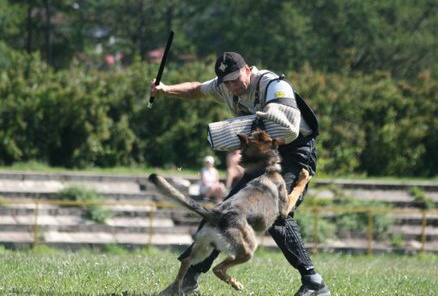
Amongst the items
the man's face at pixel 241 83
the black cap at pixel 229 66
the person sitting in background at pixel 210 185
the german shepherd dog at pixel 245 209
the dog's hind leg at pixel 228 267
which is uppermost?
the black cap at pixel 229 66

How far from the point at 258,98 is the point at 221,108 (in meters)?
16.3

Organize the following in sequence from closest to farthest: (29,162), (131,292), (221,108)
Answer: (131,292)
(29,162)
(221,108)

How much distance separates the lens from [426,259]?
61.8 ft

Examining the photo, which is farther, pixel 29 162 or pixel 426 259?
pixel 29 162

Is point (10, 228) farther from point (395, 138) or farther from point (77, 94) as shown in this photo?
point (395, 138)

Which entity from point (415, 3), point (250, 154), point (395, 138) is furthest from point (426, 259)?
point (415, 3)

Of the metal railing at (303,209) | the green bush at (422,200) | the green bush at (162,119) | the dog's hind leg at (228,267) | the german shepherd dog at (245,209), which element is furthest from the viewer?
the green bush at (162,119)

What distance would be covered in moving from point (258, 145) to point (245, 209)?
550mm

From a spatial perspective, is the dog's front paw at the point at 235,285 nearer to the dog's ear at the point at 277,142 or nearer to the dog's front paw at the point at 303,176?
the dog's front paw at the point at 303,176

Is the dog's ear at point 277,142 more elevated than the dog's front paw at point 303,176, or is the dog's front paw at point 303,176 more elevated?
the dog's ear at point 277,142

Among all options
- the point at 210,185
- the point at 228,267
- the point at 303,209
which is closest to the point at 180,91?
the point at 228,267

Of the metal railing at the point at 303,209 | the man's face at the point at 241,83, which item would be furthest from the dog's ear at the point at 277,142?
the metal railing at the point at 303,209

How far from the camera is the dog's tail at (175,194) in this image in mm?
7037

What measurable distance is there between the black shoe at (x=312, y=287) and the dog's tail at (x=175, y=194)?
4.02 feet
